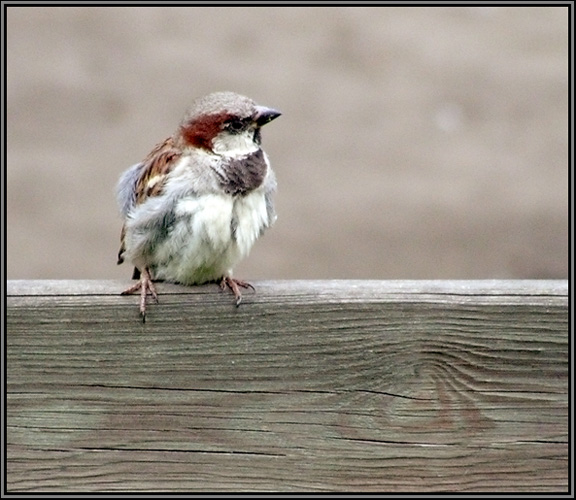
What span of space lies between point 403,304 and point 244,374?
11.5 inches

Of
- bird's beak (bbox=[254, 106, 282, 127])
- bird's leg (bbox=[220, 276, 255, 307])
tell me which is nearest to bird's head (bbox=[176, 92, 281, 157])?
bird's beak (bbox=[254, 106, 282, 127])

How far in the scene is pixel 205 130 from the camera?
8.61ft

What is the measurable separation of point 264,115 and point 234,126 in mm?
72

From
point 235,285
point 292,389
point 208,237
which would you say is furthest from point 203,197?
point 292,389

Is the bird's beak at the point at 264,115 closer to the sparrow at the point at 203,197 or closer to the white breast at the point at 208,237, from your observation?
the sparrow at the point at 203,197

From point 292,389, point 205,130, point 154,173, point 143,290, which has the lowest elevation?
point 292,389

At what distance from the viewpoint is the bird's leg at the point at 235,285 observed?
2.04 meters

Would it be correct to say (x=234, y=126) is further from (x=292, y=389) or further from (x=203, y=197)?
(x=292, y=389)

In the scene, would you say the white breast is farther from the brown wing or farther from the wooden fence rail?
the wooden fence rail

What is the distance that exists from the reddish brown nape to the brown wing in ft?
0.14

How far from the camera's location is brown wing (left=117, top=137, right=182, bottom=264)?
254cm

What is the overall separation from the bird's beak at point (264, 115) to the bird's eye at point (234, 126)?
0.12 feet

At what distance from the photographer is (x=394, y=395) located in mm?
1996

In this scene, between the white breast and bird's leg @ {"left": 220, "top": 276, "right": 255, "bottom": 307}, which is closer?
bird's leg @ {"left": 220, "top": 276, "right": 255, "bottom": 307}
